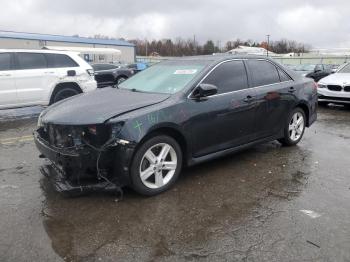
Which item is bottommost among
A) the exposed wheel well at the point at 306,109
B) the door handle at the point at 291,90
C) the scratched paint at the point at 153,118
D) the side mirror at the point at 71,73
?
the exposed wheel well at the point at 306,109

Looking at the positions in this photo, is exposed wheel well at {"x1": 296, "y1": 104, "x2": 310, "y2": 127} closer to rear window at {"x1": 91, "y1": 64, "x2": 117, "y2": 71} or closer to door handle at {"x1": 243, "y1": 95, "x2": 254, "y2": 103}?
door handle at {"x1": 243, "y1": 95, "x2": 254, "y2": 103}

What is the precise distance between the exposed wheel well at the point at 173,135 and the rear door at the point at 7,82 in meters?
6.01

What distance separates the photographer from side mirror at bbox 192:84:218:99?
467cm

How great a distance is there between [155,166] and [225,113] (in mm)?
1284

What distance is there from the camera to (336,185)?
4.78 metres

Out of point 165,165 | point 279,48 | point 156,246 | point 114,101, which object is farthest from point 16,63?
point 279,48

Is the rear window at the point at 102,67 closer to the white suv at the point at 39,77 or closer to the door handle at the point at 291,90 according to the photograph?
the white suv at the point at 39,77

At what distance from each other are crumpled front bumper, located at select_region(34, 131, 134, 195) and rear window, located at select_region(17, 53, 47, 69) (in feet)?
19.3

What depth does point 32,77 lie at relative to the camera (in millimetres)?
9312

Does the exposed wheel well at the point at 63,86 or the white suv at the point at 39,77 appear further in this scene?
the exposed wheel well at the point at 63,86

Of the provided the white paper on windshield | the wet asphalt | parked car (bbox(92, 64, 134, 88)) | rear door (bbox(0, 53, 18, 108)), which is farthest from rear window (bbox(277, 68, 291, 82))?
parked car (bbox(92, 64, 134, 88))

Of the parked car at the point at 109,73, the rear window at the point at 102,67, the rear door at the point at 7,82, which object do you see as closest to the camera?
the rear door at the point at 7,82

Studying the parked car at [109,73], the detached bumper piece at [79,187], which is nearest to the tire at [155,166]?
the detached bumper piece at [79,187]

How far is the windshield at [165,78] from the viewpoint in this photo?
16.1ft
